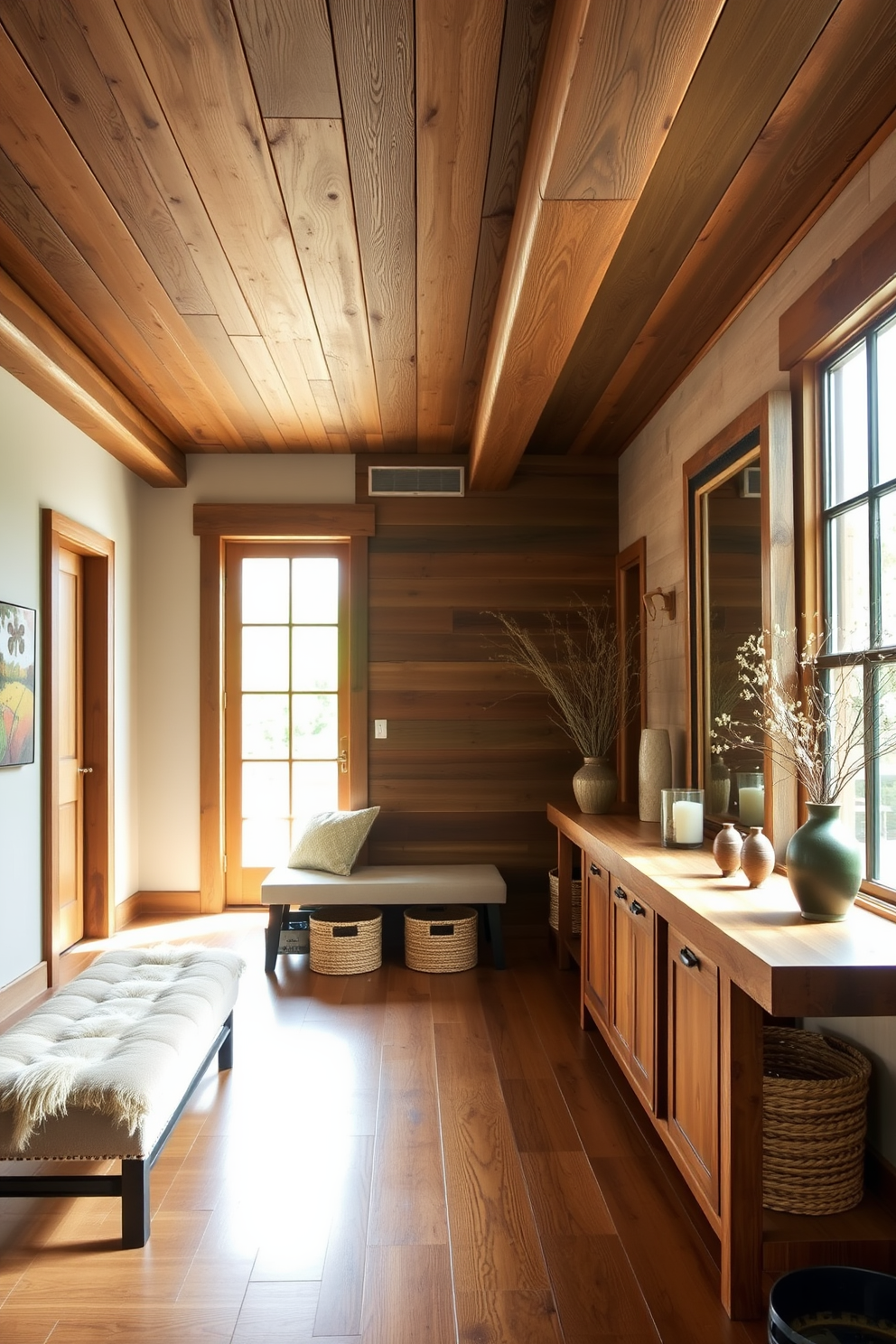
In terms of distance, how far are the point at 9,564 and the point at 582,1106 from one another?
3027 mm

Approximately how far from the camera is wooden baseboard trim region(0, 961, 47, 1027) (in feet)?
12.6

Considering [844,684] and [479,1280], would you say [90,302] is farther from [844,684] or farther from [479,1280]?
[479,1280]

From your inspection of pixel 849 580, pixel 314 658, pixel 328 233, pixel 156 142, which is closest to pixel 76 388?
pixel 328 233

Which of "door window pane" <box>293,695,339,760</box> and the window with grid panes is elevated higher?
the window with grid panes

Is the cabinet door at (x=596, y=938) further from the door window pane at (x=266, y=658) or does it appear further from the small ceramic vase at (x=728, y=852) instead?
the door window pane at (x=266, y=658)

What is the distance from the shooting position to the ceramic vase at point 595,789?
14.3 ft

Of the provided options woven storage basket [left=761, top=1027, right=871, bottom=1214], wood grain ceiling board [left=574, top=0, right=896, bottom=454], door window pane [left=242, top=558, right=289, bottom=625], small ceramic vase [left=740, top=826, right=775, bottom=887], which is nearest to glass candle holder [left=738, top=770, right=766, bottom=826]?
small ceramic vase [left=740, top=826, right=775, bottom=887]

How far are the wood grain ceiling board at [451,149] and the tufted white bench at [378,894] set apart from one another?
2.54m

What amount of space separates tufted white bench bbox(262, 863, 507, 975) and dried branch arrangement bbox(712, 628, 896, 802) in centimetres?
202

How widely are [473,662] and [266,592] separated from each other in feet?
4.34

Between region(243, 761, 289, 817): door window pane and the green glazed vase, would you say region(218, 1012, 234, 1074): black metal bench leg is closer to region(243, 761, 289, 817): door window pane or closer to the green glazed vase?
the green glazed vase

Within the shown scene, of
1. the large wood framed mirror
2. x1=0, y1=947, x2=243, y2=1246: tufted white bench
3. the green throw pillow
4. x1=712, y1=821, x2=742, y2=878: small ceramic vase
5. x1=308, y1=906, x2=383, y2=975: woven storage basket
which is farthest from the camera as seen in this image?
the green throw pillow

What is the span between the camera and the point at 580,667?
5.50 m

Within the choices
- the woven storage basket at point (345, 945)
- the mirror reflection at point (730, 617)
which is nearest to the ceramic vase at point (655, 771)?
the mirror reflection at point (730, 617)
